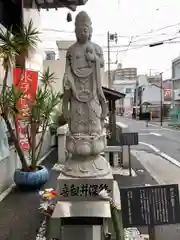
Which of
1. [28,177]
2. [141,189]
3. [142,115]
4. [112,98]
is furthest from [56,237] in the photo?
[142,115]

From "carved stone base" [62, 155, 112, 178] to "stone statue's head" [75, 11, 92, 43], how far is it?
1.81m

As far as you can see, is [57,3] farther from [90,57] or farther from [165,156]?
[165,156]

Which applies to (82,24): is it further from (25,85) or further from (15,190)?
(15,190)

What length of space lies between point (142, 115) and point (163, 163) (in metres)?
27.0

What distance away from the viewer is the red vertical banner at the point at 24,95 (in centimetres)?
572

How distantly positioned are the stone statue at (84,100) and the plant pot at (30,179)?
2138 mm

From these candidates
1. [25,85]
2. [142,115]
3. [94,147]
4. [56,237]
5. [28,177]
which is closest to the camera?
[56,237]

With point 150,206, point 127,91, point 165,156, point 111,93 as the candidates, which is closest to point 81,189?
point 150,206

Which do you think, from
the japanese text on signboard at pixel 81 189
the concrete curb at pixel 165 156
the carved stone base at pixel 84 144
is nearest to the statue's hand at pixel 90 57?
the carved stone base at pixel 84 144

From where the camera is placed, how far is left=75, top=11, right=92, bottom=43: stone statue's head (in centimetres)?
384

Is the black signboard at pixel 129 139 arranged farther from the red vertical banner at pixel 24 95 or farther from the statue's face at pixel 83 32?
the statue's face at pixel 83 32

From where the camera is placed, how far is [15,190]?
6023 millimetres

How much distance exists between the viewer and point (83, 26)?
385cm

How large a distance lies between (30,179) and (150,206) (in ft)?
12.7
